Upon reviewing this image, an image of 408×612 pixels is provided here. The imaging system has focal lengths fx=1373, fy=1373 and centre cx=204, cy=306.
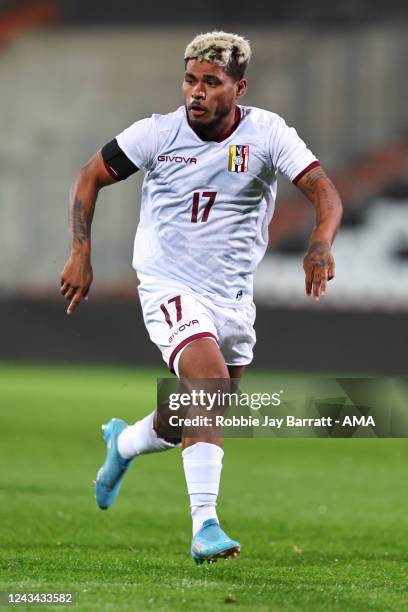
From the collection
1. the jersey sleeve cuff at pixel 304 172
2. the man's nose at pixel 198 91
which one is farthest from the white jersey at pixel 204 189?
the man's nose at pixel 198 91

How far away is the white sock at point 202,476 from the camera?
5094 mm

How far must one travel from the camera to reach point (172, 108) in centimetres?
2072

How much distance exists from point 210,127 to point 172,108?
15343 mm

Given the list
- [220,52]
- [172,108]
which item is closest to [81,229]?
[220,52]

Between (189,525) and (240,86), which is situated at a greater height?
(240,86)

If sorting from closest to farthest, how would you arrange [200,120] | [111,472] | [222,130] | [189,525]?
1. [200,120]
2. [222,130]
3. [111,472]
4. [189,525]

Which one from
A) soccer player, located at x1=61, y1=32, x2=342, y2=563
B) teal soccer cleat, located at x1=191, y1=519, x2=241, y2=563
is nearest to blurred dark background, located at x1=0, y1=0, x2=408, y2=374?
soccer player, located at x1=61, y1=32, x2=342, y2=563

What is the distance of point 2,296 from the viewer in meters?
18.0

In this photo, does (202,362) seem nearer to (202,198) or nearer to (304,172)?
(202,198)

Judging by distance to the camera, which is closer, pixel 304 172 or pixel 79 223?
pixel 304 172

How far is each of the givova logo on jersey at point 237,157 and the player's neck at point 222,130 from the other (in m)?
0.07

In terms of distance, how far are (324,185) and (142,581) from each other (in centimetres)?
168

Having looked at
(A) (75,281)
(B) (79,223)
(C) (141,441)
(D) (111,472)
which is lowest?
(D) (111,472)

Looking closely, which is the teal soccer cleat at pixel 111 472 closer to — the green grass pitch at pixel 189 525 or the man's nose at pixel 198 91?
the green grass pitch at pixel 189 525
